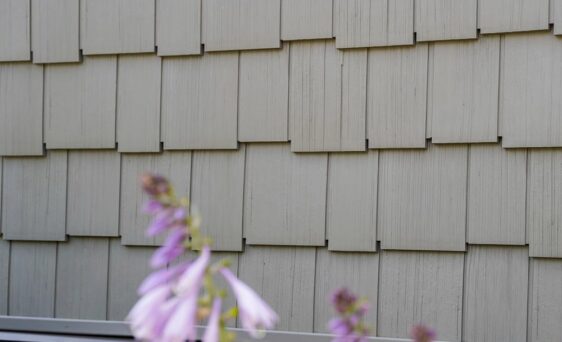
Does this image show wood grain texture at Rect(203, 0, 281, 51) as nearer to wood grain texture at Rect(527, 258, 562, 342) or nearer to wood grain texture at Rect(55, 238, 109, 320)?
wood grain texture at Rect(55, 238, 109, 320)

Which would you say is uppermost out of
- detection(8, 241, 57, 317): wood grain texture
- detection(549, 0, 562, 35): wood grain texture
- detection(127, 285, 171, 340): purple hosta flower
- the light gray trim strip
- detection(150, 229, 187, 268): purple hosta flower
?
detection(549, 0, 562, 35): wood grain texture

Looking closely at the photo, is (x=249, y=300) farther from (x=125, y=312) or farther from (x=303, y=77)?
(x=125, y=312)

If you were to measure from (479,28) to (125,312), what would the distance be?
5.88ft

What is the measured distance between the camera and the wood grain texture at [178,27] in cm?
332

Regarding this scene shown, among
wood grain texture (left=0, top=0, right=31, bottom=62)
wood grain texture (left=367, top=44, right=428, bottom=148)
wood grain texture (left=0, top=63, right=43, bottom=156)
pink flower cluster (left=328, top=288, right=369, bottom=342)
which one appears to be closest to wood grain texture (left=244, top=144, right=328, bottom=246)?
wood grain texture (left=367, top=44, right=428, bottom=148)

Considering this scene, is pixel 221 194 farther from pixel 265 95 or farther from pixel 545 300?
pixel 545 300

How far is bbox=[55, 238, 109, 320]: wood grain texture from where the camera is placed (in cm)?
349

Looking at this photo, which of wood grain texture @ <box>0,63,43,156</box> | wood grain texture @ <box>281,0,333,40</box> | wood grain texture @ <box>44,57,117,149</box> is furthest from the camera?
wood grain texture @ <box>0,63,43,156</box>

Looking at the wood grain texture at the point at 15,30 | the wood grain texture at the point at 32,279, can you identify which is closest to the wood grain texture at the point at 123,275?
the wood grain texture at the point at 32,279

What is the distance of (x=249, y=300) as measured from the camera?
92cm

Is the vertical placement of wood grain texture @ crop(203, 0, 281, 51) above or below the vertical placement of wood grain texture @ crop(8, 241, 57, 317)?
above

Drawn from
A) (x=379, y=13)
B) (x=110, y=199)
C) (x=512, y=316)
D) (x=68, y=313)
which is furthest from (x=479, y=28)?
(x=68, y=313)

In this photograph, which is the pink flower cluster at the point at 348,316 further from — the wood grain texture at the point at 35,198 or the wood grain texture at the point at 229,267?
the wood grain texture at the point at 35,198

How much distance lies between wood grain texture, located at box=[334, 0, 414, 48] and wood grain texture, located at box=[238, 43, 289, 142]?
24 cm
